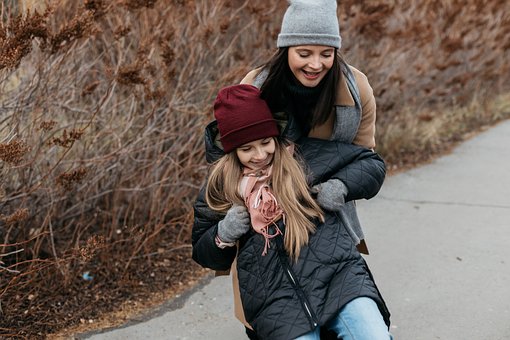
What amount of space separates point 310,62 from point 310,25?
0.15 meters

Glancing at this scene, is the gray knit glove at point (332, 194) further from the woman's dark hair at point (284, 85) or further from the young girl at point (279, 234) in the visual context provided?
the woman's dark hair at point (284, 85)

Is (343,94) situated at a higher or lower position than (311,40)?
lower

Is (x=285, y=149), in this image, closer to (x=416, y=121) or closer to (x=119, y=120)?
(x=119, y=120)

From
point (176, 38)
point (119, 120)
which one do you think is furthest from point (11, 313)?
point (176, 38)

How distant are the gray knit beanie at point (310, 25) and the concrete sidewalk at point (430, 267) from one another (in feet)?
5.35

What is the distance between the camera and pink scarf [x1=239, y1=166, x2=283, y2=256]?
8.91 feet

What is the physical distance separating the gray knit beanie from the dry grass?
107 centimetres

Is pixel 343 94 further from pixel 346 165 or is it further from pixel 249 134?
pixel 249 134

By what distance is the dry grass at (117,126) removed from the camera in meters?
3.56

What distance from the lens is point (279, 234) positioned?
8.96 ft

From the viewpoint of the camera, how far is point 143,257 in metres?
4.25

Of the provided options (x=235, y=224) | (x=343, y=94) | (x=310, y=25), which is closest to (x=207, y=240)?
(x=235, y=224)

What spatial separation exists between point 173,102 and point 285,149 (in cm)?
187

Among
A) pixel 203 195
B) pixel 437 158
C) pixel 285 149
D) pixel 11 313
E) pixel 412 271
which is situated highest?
pixel 285 149
